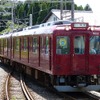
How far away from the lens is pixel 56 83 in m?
15.0

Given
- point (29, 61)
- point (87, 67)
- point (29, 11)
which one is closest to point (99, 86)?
point (87, 67)

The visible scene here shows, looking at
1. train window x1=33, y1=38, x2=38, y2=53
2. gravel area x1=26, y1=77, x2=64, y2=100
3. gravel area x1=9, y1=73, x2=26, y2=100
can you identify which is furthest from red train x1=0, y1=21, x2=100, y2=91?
train window x1=33, y1=38, x2=38, y2=53

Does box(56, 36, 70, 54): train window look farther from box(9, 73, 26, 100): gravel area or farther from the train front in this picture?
box(9, 73, 26, 100): gravel area

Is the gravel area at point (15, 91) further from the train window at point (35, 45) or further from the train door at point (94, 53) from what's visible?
the train door at point (94, 53)

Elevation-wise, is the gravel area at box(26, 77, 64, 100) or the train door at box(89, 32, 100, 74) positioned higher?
the train door at box(89, 32, 100, 74)

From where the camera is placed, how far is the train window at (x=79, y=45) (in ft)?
49.5

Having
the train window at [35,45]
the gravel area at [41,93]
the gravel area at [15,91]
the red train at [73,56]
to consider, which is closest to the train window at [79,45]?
the red train at [73,56]

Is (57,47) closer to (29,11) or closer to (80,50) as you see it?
(80,50)

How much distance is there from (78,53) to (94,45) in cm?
65

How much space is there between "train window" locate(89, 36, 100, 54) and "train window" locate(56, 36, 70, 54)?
0.82m

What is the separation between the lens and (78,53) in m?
15.1

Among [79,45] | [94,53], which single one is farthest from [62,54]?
[94,53]

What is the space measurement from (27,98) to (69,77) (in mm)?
1669

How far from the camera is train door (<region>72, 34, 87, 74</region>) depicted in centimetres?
1505
